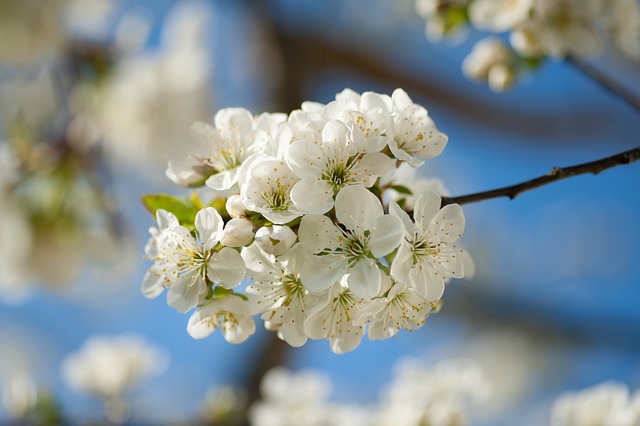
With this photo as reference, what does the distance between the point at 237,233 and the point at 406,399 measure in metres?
0.69

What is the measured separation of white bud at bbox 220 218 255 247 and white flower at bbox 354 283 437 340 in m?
0.13

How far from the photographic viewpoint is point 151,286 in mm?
676

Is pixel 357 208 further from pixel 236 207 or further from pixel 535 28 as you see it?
pixel 535 28

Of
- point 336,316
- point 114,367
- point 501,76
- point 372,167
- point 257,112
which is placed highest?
point 257,112

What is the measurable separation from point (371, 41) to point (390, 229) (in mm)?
2992

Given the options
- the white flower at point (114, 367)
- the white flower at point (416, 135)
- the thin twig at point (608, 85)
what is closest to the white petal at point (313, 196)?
the white flower at point (416, 135)

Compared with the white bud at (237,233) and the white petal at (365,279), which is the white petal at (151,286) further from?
the white petal at (365,279)

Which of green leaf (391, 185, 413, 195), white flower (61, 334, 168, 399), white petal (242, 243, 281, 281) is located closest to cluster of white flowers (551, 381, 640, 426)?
green leaf (391, 185, 413, 195)

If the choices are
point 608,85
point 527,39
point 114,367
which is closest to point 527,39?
point 527,39

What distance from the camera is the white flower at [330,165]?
1.97 feet

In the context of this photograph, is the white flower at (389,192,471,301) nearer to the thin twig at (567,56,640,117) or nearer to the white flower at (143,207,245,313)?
the white flower at (143,207,245,313)

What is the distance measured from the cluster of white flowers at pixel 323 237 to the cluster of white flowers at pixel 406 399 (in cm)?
55

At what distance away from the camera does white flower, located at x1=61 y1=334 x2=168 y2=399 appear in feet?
5.17

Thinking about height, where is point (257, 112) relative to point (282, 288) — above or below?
above
